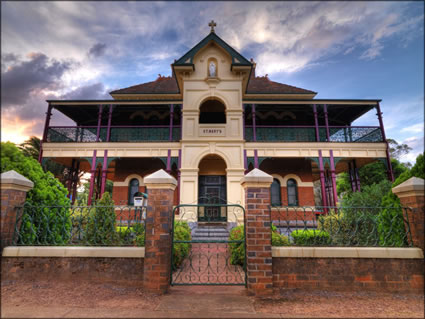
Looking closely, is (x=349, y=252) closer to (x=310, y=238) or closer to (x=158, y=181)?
(x=158, y=181)

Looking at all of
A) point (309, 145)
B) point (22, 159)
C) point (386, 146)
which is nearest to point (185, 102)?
point (309, 145)

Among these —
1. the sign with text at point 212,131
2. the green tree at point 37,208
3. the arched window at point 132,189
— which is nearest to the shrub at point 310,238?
the green tree at point 37,208

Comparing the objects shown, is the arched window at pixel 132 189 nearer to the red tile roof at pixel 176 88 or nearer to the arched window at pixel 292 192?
the red tile roof at pixel 176 88

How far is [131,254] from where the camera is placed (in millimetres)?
3865

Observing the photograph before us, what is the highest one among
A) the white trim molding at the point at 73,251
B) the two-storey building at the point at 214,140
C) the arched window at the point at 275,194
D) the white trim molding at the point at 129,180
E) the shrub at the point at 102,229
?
the two-storey building at the point at 214,140

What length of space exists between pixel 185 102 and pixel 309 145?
23.7ft

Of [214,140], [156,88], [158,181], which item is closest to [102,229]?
[158,181]

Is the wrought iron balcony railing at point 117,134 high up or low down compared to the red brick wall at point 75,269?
up

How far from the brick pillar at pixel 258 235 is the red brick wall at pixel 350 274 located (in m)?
0.18

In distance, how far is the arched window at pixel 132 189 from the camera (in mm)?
14594

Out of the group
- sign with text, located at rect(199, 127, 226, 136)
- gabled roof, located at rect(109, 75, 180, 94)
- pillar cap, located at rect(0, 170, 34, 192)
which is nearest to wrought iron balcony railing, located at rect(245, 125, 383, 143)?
sign with text, located at rect(199, 127, 226, 136)

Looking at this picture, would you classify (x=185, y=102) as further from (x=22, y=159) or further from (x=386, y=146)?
(x=386, y=146)

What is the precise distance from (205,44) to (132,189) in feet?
32.3

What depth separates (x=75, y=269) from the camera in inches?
153
